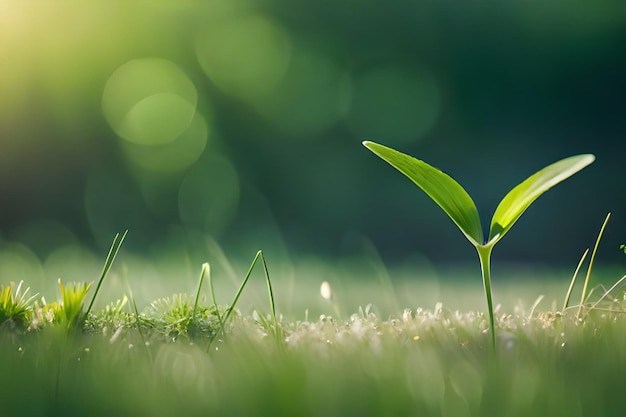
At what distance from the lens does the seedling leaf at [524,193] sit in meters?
0.64

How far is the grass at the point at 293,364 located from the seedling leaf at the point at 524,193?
0.46 feet

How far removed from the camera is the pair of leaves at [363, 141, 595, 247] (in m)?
0.65

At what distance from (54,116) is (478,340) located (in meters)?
3.04

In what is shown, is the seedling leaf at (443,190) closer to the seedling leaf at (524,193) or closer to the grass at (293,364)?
the seedling leaf at (524,193)

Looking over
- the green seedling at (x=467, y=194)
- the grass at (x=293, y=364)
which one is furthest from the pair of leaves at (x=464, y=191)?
the grass at (x=293, y=364)

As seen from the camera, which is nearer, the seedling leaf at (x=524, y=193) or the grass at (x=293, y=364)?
the grass at (x=293, y=364)

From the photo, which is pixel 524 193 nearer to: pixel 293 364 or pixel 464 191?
pixel 464 191

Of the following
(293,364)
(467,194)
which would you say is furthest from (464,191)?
(293,364)

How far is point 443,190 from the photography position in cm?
66

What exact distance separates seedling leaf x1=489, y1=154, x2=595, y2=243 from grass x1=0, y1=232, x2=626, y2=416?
0.46ft

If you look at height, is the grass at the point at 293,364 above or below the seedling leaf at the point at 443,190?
below

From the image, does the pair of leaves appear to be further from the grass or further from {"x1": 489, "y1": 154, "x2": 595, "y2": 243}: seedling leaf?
the grass

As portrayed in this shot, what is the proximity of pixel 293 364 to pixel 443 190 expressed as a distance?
9.4 inches

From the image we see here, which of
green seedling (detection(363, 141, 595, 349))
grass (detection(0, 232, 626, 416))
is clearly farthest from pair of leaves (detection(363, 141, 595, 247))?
grass (detection(0, 232, 626, 416))
